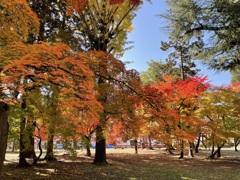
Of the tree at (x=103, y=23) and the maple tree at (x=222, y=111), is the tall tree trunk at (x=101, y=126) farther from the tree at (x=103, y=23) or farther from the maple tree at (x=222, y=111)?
the maple tree at (x=222, y=111)

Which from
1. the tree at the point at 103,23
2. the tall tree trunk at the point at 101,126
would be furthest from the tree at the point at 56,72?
the tree at the point at 103,23

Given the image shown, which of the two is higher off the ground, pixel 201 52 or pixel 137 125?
pixel 201 52

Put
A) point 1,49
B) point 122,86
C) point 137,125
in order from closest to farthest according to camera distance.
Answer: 1. point 1,49
2. point 122,86
3. point 137,125

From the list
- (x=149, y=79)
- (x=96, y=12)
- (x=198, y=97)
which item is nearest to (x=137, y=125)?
(x=96, y=12)

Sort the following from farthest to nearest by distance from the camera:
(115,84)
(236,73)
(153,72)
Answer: (153,72), (236,73), (115,84)

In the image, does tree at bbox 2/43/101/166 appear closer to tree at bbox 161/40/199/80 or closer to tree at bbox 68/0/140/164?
tree at bbox 68/0/140/164

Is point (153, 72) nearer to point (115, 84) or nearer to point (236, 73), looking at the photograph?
point (236, 73)

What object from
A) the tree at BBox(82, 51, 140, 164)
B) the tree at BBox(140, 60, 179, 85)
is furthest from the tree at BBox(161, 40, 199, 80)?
the tree at BBox(82, 51, 140, 164)

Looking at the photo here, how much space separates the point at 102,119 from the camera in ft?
27.7

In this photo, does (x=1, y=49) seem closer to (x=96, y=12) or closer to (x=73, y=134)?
(x=73, y=134)

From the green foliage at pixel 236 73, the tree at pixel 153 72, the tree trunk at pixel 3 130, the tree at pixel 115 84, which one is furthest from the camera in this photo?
the tree at pixel 153 72

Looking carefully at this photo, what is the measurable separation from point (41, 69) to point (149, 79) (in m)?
22.8

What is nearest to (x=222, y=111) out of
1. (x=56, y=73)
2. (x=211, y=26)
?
(x=211, y=26)

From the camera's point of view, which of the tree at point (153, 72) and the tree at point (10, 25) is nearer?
the tree at point (10, 25)
